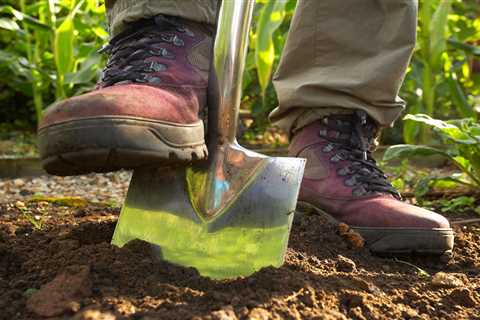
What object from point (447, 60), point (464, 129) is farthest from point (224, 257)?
point (447, 60)

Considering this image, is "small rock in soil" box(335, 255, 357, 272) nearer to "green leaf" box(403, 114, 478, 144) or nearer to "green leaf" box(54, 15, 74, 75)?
"green leaf" box(403, 114, 478, 144)

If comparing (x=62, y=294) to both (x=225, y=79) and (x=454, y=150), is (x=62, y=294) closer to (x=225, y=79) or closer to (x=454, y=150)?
(x=225, y=79)

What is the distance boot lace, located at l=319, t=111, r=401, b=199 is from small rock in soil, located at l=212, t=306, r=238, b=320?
2.35ft

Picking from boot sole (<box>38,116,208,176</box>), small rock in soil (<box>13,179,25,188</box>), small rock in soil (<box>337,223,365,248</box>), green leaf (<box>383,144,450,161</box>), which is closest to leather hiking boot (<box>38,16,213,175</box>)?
boot sole (<box>38,116,208,176</box>)

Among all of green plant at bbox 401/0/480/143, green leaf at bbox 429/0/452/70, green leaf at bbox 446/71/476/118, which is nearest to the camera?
green leaf at bbox 429/0/452/70

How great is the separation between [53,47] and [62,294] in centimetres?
267

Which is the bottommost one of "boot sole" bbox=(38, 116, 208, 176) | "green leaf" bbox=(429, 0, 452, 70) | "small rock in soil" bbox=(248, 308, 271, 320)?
"green leaf" bbox=(429, 0, 452, 70)

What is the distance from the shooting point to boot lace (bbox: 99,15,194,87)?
4.11 ft

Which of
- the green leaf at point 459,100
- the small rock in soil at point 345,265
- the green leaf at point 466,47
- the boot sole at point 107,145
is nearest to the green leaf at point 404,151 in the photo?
the small rock in soil at point 345,265

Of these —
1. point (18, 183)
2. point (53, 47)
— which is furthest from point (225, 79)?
point (53, 47)

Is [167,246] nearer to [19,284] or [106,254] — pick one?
[106,254]

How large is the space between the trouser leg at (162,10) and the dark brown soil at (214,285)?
43 centimetres

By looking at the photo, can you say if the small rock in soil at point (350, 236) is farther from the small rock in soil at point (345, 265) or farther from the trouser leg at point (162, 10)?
the trouser leg at point (162, 10)

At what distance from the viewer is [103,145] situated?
106 centimetres
